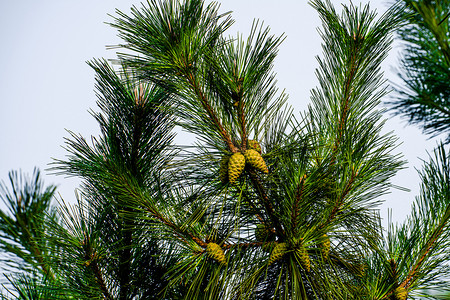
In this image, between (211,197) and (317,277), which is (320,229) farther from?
(211,197)

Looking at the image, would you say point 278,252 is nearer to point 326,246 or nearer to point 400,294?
point 326,246

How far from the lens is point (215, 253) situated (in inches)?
42.3

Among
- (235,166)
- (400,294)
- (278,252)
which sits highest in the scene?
(235,166)

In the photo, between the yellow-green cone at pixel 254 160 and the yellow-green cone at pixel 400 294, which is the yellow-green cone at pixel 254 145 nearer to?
the yellow-green cone at pixel 254 160

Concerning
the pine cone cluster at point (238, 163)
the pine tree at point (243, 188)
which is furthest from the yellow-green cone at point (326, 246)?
the pine cone cluster at point (238, 163)

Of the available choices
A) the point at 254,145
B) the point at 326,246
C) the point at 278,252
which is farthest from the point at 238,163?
the point at 326,246

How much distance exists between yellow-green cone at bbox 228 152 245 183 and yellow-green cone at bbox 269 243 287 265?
201 millimetres

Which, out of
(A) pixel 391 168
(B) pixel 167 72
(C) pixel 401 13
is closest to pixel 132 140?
(B) pixel 167 72

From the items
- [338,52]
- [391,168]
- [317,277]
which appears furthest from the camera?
[338,52]

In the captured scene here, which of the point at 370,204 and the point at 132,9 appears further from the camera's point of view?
the point at 370,204

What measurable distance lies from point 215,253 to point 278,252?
162mm

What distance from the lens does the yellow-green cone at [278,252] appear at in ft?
3.34

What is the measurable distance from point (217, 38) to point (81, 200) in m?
0.62

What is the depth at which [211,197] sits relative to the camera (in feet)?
3.68
